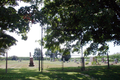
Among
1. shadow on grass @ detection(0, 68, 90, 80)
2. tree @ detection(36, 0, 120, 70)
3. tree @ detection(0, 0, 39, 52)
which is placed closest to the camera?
shadow on grass @ detection(0, 68, 90, 80)

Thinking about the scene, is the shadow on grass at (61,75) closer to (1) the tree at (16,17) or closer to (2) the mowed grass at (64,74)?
(2) the mowed grass at (64,74)

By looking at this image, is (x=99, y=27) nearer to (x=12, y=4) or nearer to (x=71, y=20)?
(x=71, y=20)

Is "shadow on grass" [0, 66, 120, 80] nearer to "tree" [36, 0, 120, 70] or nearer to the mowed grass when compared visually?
→ the mowed grass

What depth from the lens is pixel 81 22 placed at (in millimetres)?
11734

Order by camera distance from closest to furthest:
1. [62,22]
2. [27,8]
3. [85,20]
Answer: [85,20] → [27,8] → [62,22]

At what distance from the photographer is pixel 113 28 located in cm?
1284

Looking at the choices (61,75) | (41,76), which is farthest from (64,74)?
(41,76)

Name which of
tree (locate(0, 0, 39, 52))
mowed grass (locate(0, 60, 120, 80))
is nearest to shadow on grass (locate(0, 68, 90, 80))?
mowed grass (locate(0, 60, 120, 80))

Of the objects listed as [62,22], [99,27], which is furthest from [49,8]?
[99,27]

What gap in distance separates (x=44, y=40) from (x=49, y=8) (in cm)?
498

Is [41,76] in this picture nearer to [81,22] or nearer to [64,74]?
[64,74]

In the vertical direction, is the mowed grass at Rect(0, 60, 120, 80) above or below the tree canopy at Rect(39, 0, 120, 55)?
below

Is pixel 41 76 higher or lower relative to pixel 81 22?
Result: lower

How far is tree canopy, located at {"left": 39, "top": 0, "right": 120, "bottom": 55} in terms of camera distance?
37.5 feet
